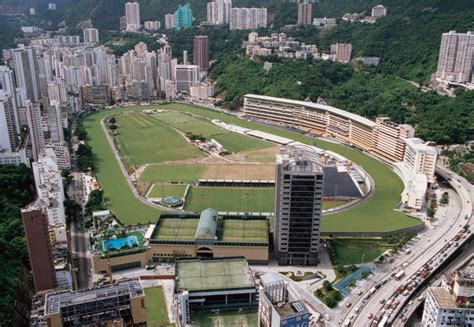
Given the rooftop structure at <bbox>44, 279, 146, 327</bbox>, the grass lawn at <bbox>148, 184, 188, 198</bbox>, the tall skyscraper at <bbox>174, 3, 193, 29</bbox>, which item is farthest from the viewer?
the tall skyscraper at <bbox>174, 3, 193, 29</bbox>

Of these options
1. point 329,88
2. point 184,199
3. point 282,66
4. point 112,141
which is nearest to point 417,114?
point 329,88

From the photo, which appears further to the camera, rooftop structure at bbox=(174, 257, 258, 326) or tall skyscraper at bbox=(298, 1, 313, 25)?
tall skyscraper at bbox=(298, 1, 313, 25)

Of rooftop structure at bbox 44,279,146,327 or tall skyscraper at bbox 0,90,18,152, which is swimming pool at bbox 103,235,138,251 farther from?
tall skyscraper at bbox 0,90,18,152

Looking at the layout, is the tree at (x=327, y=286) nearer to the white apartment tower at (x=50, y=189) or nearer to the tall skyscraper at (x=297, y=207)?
the tall skyscraper at (x=297, y=207)

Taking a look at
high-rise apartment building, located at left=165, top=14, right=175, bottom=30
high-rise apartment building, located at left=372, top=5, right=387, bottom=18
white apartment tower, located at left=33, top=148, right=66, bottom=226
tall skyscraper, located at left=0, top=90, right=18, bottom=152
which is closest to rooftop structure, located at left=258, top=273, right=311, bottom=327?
white apartment tower, located at left=33, top=148, right=66, bottom=226

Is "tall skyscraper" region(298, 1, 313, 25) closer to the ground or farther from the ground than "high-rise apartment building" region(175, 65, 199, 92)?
farther from the ground

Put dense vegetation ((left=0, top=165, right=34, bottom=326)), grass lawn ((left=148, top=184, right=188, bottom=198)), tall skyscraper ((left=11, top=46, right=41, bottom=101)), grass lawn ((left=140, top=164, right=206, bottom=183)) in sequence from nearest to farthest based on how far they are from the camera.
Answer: dense vegetation ((left=0, top=165, right=34, bottom=326)), grass lawn ((left=148, top=184, right=188, bottom=198)), grass lawn ((left=140, top=164, right=206, bottom=183)), tall skyscraper ((left=11, top=46, right=41, bottom=101))

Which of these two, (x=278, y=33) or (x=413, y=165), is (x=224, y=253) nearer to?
(x=413, y=165)
